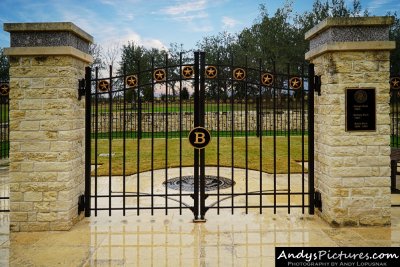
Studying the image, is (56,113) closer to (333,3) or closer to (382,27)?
(382,27)

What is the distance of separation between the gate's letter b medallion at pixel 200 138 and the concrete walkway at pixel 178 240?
1201mm

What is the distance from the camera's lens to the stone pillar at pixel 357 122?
514 centimetres

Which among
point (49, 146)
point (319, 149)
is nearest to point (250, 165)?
point (319, 149)

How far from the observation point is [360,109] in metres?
5.15

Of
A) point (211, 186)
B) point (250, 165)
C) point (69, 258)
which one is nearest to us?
point (69, 258)

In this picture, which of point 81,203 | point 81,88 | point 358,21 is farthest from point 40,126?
point 358,21

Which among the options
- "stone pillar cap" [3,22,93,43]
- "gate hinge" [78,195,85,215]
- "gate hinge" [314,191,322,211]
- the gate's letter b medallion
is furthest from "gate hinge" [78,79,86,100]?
"gate hinge" [314,191,322,211]

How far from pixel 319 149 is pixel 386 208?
1287 millimetres

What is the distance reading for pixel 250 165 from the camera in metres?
10.5

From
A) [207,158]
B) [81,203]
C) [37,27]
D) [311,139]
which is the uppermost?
[37,27]

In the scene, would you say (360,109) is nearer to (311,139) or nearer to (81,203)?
(311,139)

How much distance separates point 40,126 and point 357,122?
4.62 m

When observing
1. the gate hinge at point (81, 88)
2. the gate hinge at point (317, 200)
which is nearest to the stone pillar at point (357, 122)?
the gate hinge at point (317, 200)

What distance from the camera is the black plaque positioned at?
5133 mm
